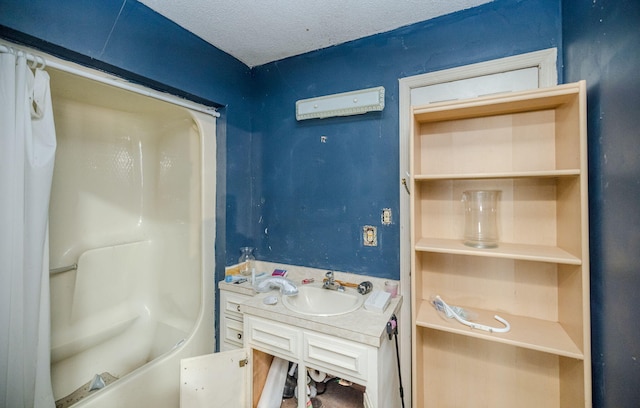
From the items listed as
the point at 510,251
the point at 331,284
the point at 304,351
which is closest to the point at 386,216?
the point at 331,284

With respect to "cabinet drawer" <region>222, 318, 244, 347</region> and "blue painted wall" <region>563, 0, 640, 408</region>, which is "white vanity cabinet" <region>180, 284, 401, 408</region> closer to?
"cabinet drawer" <region>222, 318, 244, 347</region>

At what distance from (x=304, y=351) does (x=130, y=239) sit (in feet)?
5.57

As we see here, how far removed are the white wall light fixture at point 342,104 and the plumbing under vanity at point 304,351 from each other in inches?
41.8

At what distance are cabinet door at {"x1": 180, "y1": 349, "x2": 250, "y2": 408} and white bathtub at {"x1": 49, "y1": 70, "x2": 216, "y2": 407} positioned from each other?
42cm

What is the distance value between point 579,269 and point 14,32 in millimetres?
2339

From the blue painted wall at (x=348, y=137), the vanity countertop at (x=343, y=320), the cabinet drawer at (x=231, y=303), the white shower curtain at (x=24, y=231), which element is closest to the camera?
the white shower curtain at (x=24, y=231)

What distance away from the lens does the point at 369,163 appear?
1.62 m

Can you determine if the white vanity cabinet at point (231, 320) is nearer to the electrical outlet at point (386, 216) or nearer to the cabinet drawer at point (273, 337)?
the cabinet drawer at point (273, 337)

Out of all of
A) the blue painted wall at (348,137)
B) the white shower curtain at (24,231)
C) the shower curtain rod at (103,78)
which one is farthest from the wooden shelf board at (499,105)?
the white shower curtain at (24,231)

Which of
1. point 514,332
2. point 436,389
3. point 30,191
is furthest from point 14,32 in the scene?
point 436,389

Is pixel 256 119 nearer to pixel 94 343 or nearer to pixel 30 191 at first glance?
pixel 30 191

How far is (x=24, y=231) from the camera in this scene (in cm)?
106

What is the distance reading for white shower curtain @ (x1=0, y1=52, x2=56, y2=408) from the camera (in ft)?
3.27

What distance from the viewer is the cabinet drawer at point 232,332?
1719 millimetres
